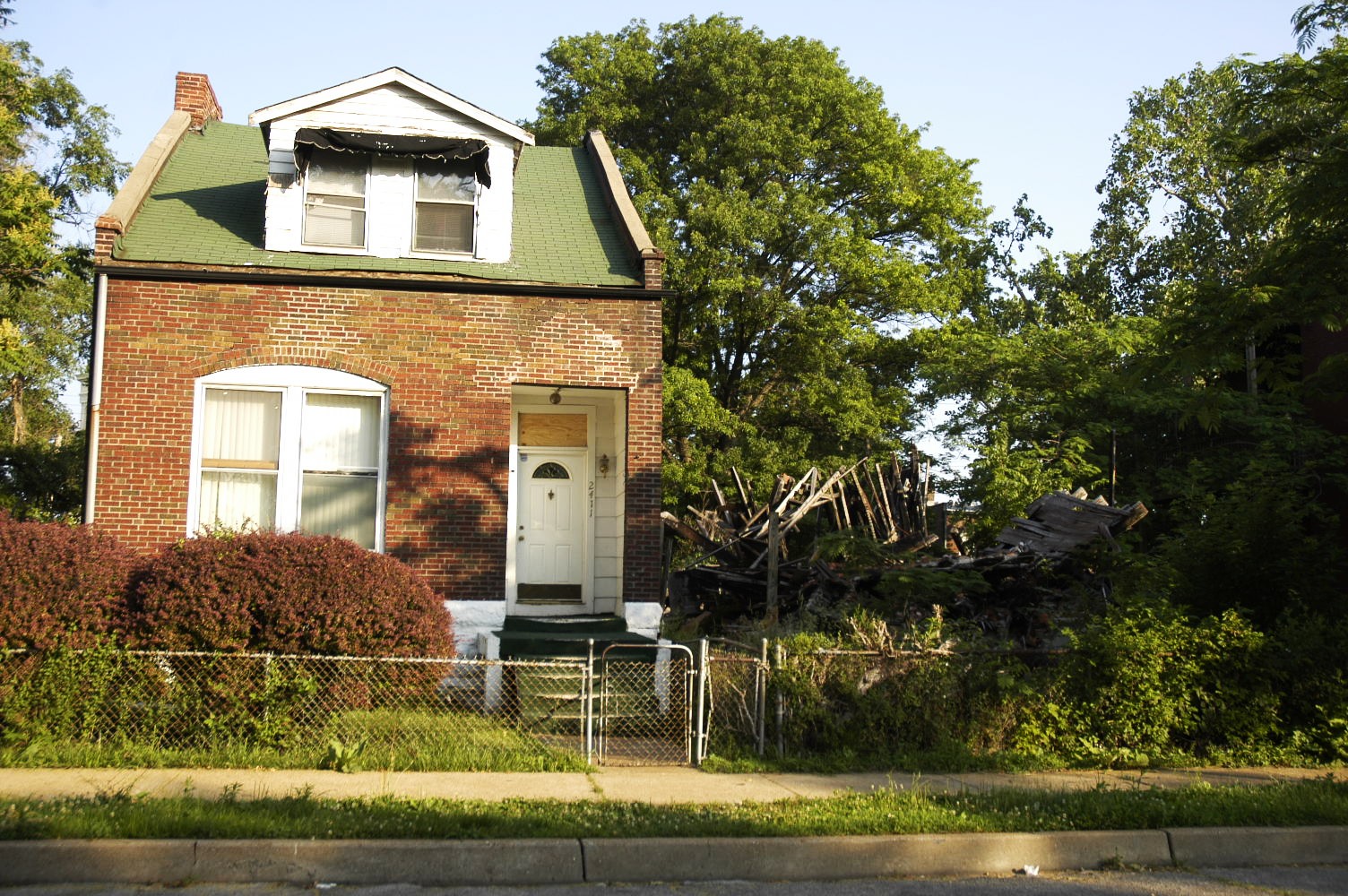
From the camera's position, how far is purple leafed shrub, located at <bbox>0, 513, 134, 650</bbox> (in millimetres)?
9797

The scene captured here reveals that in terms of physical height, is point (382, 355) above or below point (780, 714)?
above

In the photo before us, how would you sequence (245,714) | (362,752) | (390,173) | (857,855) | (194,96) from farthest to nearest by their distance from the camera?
(194,96) < (390,173) < (245,714) < (362,752) < (857,855)

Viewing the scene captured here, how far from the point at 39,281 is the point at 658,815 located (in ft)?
61.1

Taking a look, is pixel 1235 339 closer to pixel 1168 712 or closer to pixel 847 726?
pixel 1168 712

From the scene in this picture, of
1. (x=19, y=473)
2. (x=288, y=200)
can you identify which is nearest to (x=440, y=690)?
(x=288, y=200)

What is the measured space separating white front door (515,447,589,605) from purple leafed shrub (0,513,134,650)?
18.0 feet

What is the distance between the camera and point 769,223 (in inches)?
1089

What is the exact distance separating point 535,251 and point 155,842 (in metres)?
9.65

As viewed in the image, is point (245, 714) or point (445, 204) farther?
point (445, 204)

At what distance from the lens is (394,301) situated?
45.6 ft

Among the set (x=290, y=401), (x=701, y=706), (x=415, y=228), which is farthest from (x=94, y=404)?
(x=701, y=706)

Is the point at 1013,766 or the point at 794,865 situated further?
the point at 1013,766

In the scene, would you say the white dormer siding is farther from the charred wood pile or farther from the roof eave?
the charred wood pile

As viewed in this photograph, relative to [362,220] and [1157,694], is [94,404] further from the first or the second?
[1157,694]
